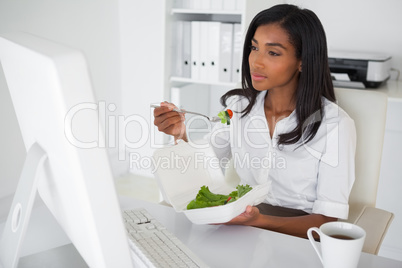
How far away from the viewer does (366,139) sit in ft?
4.44

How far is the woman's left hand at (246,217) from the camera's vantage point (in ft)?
3.22

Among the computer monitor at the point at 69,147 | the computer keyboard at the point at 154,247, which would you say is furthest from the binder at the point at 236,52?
the computer monitor at the point at 69,147

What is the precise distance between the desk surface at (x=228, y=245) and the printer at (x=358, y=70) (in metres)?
1.47

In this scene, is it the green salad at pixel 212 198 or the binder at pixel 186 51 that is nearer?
the green salad at pixel 212 198

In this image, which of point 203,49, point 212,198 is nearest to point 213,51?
point 203,49

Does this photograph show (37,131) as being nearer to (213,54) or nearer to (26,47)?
(26,47)

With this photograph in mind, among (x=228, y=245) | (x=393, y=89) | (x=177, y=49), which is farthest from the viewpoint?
(x=177, y=49)

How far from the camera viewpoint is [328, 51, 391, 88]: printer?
7.18 feet

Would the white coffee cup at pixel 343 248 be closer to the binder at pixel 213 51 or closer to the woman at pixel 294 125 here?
the woman at pixel 294 125

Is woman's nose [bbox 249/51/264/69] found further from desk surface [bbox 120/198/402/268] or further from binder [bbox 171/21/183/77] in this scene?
binder [bbox 171/21/183/77]

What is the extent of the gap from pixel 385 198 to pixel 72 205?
2.16 meters

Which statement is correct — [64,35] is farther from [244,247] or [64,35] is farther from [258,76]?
[244,247]

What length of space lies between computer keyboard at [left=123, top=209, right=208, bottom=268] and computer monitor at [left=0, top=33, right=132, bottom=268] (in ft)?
0.53

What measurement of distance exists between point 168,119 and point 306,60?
0.46 metres
